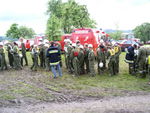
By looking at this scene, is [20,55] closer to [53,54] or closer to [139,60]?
[53,54]

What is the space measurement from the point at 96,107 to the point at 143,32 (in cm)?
5227

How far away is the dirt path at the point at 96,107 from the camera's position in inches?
219

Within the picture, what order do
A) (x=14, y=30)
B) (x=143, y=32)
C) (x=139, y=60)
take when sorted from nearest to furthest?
(x=139, y=60), (x=14, y=30), (x=143, y=32)

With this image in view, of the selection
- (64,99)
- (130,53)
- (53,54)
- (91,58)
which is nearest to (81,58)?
(91,58)

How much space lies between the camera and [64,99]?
21.7 feet

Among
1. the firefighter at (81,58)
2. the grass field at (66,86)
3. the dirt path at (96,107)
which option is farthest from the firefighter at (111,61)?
the dirt path at (96,107)

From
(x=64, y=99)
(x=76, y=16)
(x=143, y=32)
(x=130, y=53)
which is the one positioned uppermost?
(x=76, y=16)

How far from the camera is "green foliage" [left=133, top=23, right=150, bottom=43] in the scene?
175 ft

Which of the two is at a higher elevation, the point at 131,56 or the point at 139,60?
the point at 131,56

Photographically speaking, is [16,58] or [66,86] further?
[16,58]

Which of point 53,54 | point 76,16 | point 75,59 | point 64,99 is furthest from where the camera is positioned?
point 76,16

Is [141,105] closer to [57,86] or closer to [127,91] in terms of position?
[127,91]

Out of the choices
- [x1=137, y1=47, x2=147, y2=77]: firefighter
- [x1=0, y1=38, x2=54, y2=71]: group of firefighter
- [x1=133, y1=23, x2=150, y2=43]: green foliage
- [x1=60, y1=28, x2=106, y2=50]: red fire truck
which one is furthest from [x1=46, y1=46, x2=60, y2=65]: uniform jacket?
[x1=133, y1=23, x2=150, y2=43]: green foliage

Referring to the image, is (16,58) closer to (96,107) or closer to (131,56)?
(131,56)
